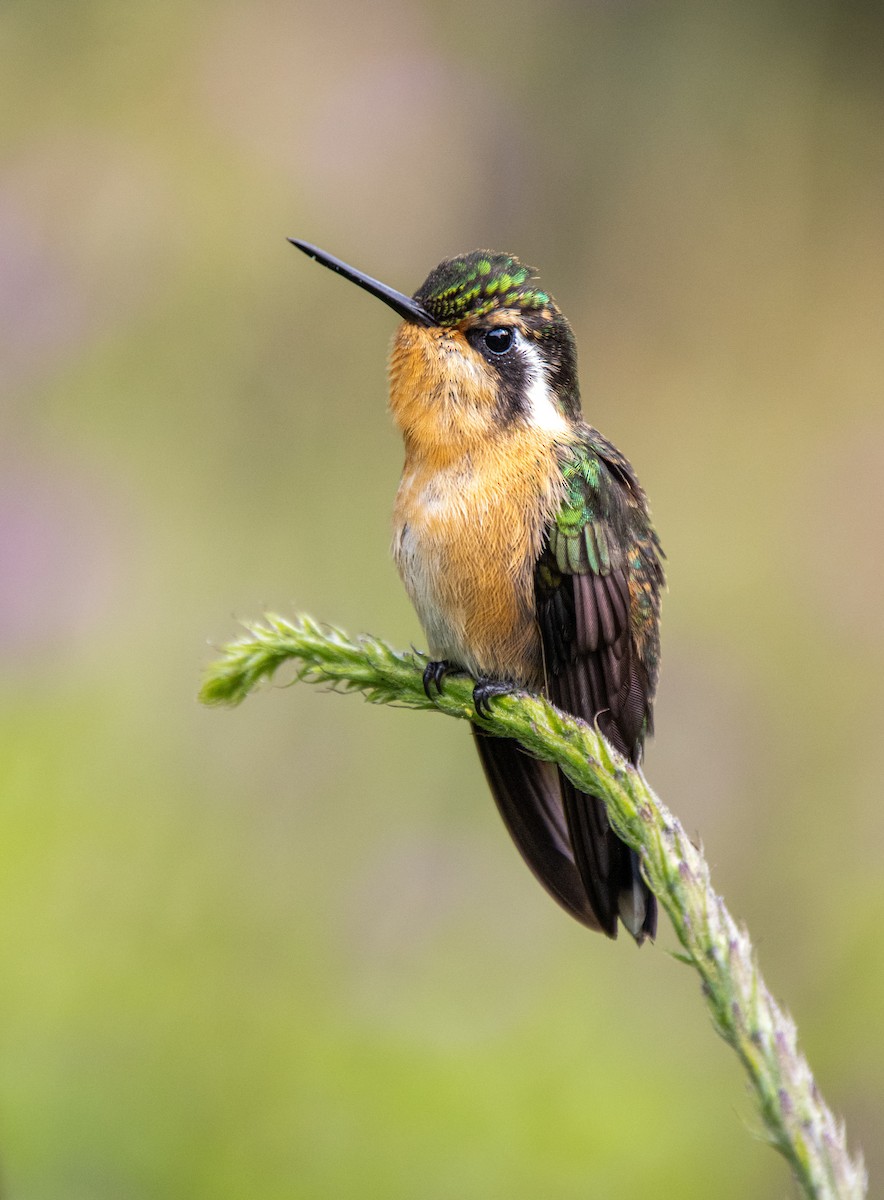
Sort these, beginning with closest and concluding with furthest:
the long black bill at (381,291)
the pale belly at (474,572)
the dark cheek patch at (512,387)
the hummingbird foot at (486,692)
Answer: the hummingbird foot at (486,692) < the long black bill at (381,291) < the pale belly at (474,572) < the dark cheek patch at (512,387)

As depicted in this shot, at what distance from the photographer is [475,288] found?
3.77 meters

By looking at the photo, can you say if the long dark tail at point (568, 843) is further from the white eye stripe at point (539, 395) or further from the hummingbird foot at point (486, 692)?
the white eye stripe at point (539, 395)

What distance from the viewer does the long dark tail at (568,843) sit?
345 cm

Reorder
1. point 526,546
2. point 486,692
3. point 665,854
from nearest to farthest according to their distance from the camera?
point 665,854, point 486,692, point 526,546

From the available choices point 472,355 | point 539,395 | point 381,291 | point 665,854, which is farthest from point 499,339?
point 665,854

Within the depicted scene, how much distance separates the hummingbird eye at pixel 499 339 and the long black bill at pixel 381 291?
18 cm

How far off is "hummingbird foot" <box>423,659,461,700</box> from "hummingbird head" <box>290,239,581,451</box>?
0.68 metres

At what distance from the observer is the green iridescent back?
377 cm

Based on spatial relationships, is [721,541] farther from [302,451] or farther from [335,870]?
[335,870]

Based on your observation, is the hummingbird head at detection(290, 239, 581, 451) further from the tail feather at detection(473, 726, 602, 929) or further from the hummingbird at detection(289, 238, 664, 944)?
the tail feather at detection(473, 726, 602, 929)

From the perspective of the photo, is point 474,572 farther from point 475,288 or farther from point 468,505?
point 475,288

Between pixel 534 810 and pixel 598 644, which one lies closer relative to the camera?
pixel 598 644

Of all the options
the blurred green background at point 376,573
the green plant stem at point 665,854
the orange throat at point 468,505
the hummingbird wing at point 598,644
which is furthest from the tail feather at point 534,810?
the blurred green background at point 376,573

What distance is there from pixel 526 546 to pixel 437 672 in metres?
0.53
